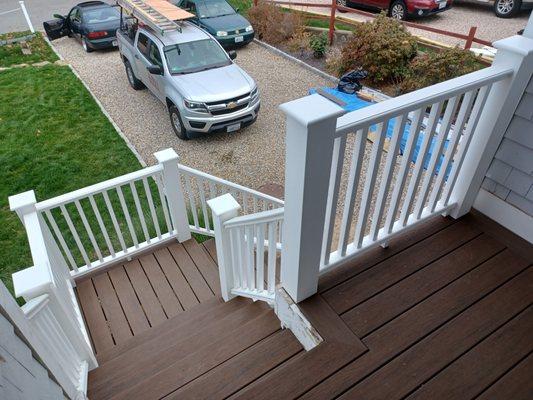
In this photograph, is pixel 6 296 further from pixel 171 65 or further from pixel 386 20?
pixel 386 20

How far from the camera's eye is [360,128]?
5.43ft

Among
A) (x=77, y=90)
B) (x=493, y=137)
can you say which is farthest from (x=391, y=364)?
(x=77, y=90)

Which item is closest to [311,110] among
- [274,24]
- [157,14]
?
[157,14]

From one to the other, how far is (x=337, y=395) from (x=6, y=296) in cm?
152

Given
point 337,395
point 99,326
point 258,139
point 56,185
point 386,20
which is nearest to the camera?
point 337,395

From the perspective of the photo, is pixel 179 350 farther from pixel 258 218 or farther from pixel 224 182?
pixel 224 182

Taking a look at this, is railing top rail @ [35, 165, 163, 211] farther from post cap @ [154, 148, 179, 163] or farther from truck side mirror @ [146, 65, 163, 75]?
truck side mirror @ [146, 65, 163, 75]

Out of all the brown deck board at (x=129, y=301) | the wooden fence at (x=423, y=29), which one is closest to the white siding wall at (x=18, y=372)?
the brown deck board at (x=129, y=301)

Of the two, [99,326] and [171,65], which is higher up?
[171,65]

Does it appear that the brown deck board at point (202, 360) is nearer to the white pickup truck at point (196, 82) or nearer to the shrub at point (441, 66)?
the white pickup truck at point (196, 82)

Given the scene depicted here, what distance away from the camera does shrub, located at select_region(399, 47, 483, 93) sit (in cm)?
669

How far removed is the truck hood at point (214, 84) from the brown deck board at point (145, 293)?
3.47 m

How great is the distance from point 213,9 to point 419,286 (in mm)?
10202

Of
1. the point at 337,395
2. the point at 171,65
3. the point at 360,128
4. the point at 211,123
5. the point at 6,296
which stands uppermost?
the point at 360,128
